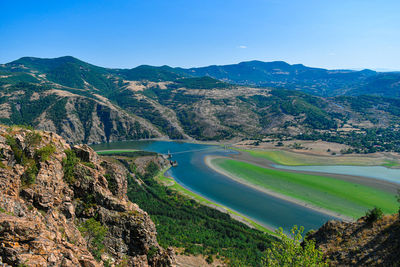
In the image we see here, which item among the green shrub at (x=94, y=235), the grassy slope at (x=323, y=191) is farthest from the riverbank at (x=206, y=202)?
the green shrub at (x=94, y=235)

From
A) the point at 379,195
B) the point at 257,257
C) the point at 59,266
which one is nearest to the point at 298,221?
the point at 257,257

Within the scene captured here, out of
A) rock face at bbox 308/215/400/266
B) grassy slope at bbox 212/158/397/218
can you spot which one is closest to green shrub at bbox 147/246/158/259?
rock face at bbox 308/215/400/266

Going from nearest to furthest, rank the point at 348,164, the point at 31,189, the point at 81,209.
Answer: the point at 31,189 < the point at 81,209 < the point at 348,164

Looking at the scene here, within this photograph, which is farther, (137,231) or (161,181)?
(161,181)

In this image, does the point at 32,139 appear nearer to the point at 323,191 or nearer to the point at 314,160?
the point at 323,191

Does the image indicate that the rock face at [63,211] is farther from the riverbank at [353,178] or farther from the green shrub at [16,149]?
the riverbank at [353,178]

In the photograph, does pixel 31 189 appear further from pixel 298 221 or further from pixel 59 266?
pixel 298 221

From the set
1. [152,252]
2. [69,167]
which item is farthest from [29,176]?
[152,252]

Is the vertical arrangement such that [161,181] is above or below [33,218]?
below
